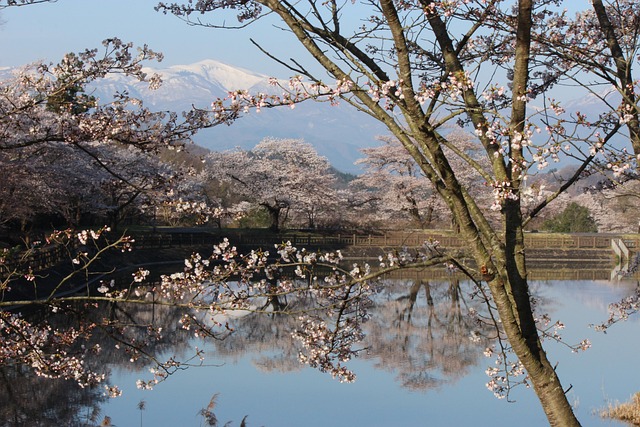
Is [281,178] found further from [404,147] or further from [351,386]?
[404,147]

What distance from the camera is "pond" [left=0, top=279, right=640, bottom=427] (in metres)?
13.5

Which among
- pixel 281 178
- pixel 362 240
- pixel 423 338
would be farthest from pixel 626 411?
pixel 281 178

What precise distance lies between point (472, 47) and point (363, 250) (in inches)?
1549

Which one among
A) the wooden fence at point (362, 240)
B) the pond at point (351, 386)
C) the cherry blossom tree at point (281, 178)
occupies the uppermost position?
the cherry blossom tree at point (281, 178)

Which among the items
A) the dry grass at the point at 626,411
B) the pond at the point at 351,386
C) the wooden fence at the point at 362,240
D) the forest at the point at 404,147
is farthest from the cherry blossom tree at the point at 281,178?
the dry grass at the point at 626,411

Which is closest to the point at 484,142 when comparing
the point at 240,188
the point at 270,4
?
the point at 270,4

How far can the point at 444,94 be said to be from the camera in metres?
5.15

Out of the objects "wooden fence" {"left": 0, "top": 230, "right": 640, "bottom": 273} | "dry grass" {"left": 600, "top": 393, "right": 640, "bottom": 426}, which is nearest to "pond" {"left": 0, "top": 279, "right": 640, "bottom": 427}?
"dry grass" {"left": 600, "top": 393, "right": 640, "bottom": 426}

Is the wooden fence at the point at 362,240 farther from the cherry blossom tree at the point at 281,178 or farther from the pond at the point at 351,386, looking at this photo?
the pond at the point at 351,386

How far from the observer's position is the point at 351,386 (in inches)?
626

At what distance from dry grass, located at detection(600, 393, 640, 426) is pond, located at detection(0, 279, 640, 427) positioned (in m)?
0.24

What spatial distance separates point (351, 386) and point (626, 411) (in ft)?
17.1

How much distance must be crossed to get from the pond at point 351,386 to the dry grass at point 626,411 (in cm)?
24

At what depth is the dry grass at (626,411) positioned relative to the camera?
1265 centimetres
